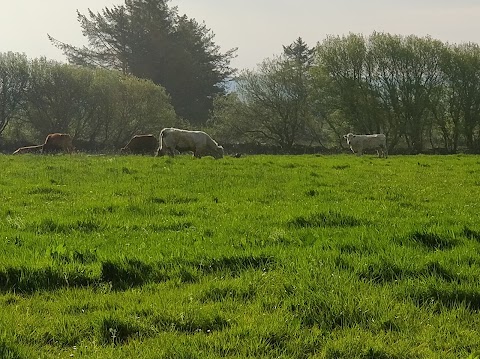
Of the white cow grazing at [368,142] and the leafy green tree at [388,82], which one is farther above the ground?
the leafy green tree at [388,82]

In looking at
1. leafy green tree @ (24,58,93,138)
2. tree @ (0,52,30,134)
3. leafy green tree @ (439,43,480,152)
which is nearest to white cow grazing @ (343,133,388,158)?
leafy green tree @ (439,43,480,152)

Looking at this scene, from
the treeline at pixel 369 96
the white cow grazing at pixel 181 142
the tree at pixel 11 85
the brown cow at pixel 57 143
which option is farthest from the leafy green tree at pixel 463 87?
the tree at pixel 11 85

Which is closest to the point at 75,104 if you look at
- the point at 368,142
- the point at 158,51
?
the point at 158,51

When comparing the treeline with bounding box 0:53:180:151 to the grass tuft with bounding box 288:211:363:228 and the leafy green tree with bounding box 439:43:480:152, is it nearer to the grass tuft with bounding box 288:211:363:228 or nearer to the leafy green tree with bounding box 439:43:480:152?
the leafy green tree with bounding box 439:43:480:152

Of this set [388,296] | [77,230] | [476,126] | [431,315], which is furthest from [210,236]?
[476,126]

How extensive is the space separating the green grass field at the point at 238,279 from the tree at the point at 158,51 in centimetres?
4804

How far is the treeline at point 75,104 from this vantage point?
4544cm

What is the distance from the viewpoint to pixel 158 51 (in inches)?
2212

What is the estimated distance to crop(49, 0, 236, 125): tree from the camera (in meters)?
56.2

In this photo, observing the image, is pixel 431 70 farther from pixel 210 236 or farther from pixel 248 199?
pixel 210 236

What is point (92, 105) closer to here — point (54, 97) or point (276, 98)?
point (54, 97)

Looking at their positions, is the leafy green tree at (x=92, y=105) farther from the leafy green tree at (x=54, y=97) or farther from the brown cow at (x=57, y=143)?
the brown cow at (x=57, y=143)

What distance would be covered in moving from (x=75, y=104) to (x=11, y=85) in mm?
5730

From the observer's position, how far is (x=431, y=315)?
455 cm
